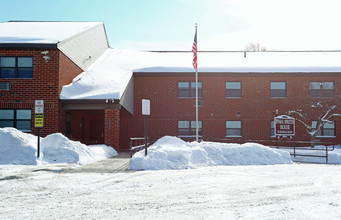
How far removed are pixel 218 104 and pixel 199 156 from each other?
12.1 metres

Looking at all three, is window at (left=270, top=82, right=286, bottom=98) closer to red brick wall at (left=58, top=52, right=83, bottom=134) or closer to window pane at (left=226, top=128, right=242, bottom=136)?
window pane at (left=226, top=128, right=242, bottom=136)

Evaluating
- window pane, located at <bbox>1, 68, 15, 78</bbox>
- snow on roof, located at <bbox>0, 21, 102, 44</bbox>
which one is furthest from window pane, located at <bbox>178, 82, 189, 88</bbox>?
window pane, located at <bbox>1, 68, 15, 78</bbox>

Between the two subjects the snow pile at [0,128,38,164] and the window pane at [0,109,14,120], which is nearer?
the snow pile at [0,128,38,164]

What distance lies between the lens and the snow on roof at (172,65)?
20516 millimetres

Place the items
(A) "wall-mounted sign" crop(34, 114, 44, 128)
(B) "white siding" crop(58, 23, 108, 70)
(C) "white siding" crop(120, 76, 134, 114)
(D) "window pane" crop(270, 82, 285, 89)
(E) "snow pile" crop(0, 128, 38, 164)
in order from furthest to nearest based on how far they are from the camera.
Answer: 1. (D) "window pane" crop(270, 82, 285, 89)
2. (B) "white siding" crop(58, 23, 108, 70)
3. (C) "white siding" crop(120, 76, 134, 114)
4. (A) "wall-mounted sign" crop(34, 114, 44, 128)
5. (E) "snow pile" crop(0, 128, 38, 164)

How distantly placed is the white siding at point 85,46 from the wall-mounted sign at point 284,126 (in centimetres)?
1411

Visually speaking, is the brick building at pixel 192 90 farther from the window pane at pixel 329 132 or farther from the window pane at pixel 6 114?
the window pane at pixel 6 114

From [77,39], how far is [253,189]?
18.5 m

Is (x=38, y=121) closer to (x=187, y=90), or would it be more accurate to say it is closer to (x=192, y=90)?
(x=187, y=90)

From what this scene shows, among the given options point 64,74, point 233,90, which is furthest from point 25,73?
point 233,90

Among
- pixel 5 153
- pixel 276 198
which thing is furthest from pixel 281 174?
pixel 5 153

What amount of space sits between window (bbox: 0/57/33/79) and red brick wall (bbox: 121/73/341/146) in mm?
7404

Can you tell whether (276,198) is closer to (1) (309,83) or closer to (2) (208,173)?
(2) (208,173)

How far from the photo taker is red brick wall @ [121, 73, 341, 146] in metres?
24.3
